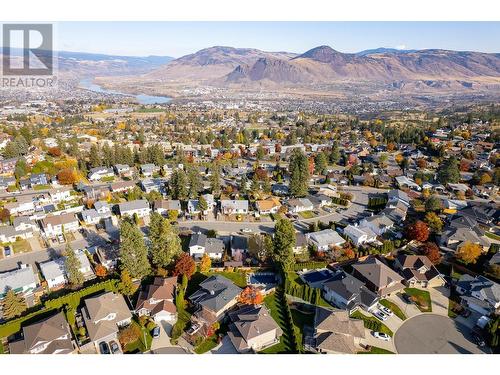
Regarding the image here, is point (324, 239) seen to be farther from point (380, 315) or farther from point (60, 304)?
point (60, 304)

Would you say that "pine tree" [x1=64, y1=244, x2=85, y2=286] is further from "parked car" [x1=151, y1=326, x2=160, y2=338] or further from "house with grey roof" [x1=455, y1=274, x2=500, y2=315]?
"house with grey roof" [x1=455, y1=274, x2=500, y2=315]

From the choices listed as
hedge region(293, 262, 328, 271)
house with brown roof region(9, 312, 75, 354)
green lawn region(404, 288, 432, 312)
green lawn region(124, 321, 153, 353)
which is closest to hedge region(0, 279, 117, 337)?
house with brown roof region(9, 312, 75, 354)

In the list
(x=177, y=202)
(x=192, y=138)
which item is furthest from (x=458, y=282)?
(x=192, y=138)

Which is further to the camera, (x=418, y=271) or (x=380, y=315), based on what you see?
(x=418, y=271)

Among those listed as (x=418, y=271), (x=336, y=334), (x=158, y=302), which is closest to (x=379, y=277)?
(x=418, y=271)

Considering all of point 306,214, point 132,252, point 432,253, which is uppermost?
point 432,253

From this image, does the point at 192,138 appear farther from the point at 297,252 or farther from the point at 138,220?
the point at 297,252

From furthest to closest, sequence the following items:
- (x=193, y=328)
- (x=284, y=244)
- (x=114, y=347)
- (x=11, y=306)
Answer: (x=284, y=244)
(x=11, y=306)
(x=193, y=328)
(x=114, y=347)
